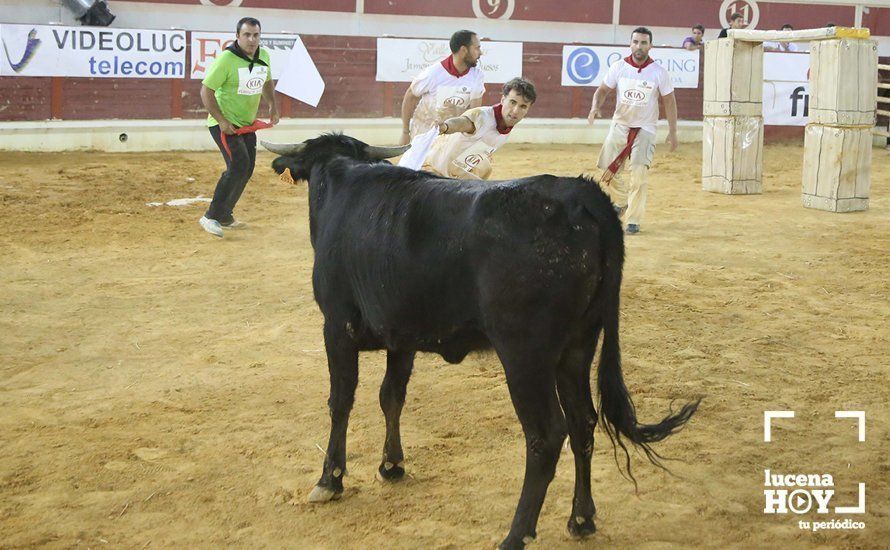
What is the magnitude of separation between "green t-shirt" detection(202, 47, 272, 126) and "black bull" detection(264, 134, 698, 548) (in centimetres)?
498

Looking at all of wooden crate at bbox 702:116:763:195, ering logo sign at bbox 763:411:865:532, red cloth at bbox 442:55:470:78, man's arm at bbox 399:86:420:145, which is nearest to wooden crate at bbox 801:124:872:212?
wooden crate at bbox 702:116:763:195

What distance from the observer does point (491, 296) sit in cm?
359

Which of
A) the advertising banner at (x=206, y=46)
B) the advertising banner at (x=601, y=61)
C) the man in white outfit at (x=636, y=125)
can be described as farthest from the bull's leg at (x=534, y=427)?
the advertising banner at (x=601, y=61)

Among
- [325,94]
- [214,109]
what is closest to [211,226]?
[214,109]

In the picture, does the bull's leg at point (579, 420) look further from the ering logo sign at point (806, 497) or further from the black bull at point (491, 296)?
the ering logo sign at point (806, 497)

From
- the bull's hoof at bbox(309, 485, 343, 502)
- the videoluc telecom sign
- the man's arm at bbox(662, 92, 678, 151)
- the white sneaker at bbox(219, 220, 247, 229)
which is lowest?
the bull's hoof at bbox(309, 485, 343, 502)

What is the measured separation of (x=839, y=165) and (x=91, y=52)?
9.87 meters

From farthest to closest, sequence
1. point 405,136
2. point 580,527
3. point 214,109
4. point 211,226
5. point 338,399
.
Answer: point 211,226, point 214,109, point 405,136, point 338,399, point 580,527

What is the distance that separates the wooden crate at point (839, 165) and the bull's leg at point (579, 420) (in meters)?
8.21

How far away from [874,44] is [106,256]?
Result: 829 centimetres

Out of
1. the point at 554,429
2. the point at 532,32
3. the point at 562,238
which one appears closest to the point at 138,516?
the point at 554,429

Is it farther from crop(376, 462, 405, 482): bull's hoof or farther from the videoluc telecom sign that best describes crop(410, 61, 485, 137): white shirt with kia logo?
the videoluc telecom sign

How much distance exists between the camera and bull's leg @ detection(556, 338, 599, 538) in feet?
12.5

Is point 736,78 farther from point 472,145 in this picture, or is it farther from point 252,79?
point 472,145
